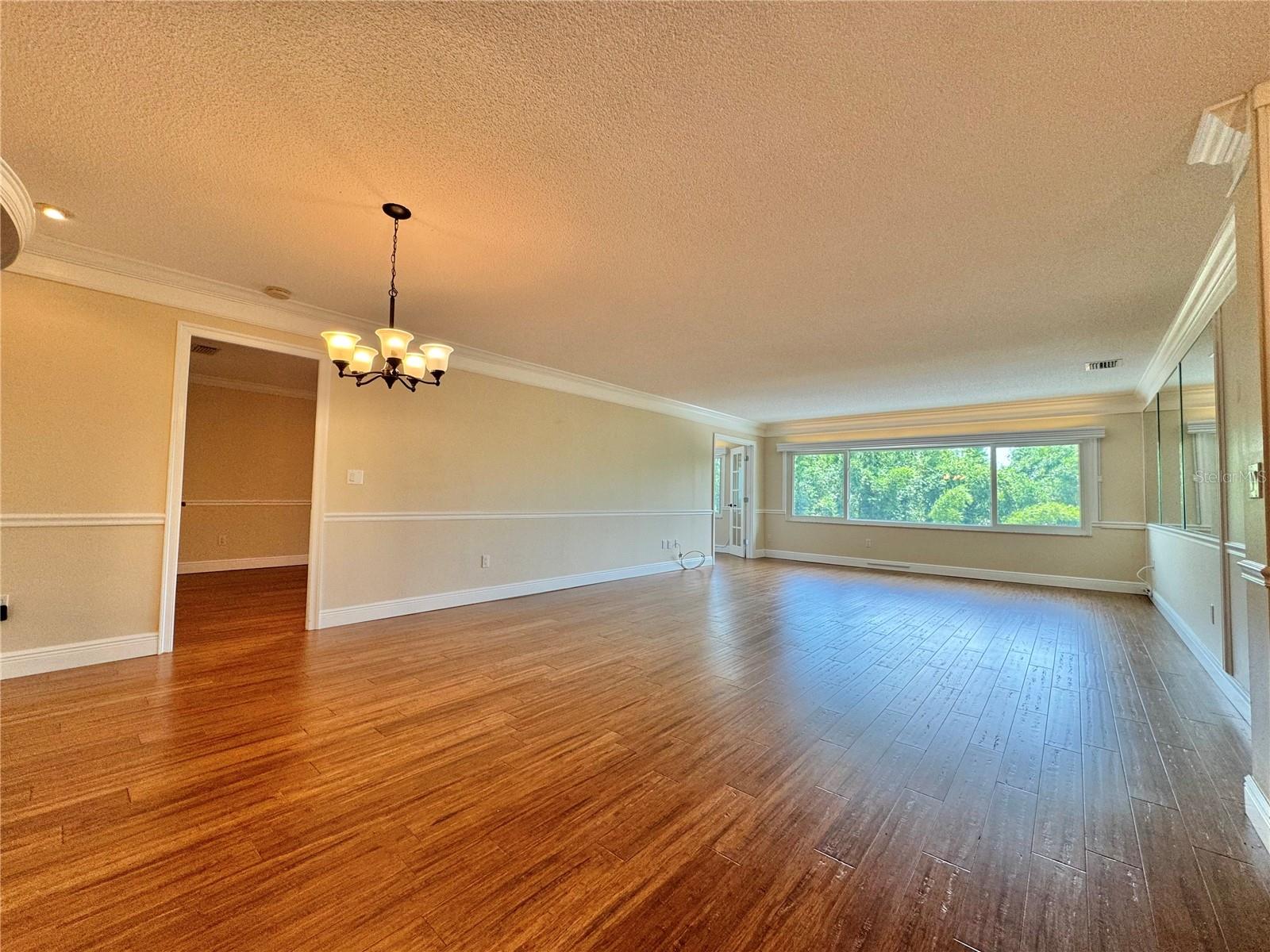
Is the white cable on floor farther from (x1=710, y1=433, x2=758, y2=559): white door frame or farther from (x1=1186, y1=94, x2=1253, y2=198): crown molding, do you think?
Result: (x1=1186, y1=94, x2=1253, y2=198): crown molding

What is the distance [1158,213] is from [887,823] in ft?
9.60

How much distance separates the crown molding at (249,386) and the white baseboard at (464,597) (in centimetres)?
317

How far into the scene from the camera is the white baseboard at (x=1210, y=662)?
8.60ft

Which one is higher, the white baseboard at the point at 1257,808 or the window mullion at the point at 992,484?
the window mullion at the point at 992,484

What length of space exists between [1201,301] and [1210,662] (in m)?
2.35

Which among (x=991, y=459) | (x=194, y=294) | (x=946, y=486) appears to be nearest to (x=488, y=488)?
(x=194, y=294)

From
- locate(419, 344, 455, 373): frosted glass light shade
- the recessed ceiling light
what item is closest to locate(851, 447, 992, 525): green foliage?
locate(419, 344, 455, 373): frosted glass light shade

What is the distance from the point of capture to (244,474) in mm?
6723

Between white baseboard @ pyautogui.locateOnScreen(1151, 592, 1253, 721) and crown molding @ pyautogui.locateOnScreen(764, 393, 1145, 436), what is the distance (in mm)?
2453

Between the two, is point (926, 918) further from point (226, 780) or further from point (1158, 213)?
point (1158, 213)

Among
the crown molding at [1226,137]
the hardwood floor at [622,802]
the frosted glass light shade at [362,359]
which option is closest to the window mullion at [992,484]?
the hardwood floor at [622,802]

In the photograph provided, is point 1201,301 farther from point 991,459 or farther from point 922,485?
point 922,485

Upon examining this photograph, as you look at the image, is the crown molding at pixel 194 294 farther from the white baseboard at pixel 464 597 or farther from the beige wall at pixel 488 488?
the white baseboard at pixel 464 597

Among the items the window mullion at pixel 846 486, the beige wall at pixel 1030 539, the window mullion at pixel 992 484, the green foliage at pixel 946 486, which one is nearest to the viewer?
the beige wall at pixel 1030 539
